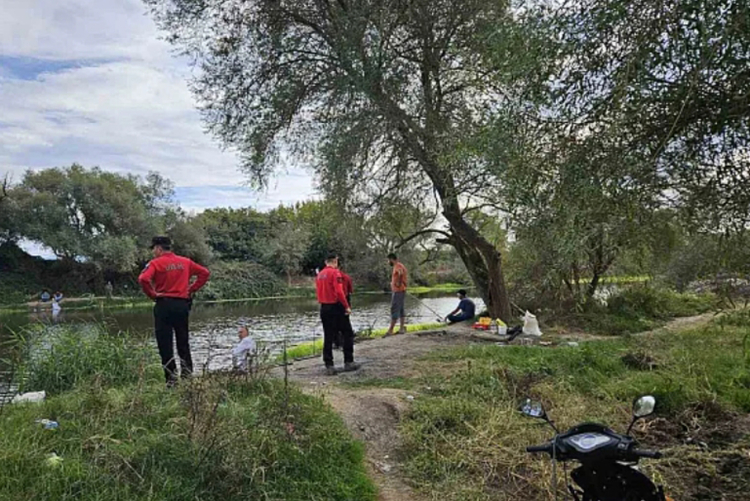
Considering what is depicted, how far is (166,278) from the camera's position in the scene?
6.36m

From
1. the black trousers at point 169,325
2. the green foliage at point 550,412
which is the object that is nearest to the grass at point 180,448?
the green foliage at point 550,412

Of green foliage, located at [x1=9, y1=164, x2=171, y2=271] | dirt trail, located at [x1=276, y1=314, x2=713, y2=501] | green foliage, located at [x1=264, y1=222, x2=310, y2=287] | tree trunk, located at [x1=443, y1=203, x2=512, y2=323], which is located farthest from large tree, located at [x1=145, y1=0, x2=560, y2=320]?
green foliage, located at [x1=264, y1=222, x2=310, y2=287]

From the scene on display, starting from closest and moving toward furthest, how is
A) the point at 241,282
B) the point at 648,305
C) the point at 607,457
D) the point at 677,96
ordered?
the point at 607,457 → the point at 677,96 → the point at 648,305 → the point at 241,282

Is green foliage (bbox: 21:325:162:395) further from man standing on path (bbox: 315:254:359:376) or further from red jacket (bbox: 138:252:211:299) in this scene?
man standing on path (bbox: 315:254:359:376)

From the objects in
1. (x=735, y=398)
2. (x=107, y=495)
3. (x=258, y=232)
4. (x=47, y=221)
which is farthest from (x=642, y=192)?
(x=258, y=232)

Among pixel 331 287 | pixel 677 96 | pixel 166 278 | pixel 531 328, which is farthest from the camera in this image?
pixel 531 328

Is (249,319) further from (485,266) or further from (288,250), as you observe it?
(288,250)

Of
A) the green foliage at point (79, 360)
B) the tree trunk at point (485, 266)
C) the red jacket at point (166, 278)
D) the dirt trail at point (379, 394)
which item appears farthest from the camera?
the tree trunk at point (485, 266)

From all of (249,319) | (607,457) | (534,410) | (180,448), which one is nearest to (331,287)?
(180,448)

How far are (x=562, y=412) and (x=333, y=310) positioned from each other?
3272 millimetres

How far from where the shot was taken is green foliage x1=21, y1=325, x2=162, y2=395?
5.92 meters

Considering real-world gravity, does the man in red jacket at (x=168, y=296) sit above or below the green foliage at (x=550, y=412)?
above

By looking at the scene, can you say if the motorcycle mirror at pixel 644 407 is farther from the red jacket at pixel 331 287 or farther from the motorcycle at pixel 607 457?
the red jacket at pixel 331 287

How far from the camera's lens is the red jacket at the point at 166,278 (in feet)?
20.6
